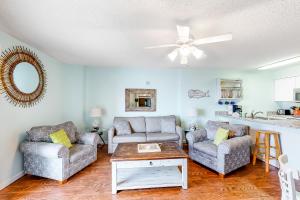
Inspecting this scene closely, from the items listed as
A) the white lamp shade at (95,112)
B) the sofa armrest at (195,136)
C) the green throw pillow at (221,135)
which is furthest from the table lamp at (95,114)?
the green throw pillow at (221,135)

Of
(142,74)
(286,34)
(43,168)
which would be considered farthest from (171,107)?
(43,168)

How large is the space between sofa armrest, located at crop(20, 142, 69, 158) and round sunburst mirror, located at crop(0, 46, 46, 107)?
716mm

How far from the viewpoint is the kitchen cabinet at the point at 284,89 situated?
14.9ft

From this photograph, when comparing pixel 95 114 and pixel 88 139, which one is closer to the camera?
pixel 88 139

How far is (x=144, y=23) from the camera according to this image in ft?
6.47

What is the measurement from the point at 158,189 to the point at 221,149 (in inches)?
49.0

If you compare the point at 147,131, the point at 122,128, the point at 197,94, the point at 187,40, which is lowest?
the point at 147,131

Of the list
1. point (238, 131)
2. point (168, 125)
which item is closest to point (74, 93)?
point (168, 125)

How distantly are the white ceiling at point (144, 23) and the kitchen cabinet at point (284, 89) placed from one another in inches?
80.0

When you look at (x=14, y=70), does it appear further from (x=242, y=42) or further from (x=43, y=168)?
(x=242, y=42)

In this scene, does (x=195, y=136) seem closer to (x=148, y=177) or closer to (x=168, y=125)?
(x=168, y=125)

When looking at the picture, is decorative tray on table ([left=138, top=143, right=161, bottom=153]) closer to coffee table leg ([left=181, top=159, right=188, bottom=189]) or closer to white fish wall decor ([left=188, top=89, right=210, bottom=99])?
coffee table leg ([left=181, top=159, right=188, bottom=189])

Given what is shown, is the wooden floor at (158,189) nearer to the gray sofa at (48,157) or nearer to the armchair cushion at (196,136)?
the gray sofa at (48,157)

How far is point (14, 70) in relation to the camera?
8.36ft
